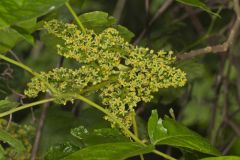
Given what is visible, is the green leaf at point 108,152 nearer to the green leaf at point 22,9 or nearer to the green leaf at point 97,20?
the green leaf at point 22,9

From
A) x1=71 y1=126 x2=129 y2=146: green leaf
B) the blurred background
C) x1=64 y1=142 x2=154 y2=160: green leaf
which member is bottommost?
x1=64 y1=142 x2=154 y2=160: green leaf

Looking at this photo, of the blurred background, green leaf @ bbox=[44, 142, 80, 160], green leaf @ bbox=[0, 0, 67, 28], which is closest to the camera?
green leaf @ bbox=[0, 0, 67, 28]

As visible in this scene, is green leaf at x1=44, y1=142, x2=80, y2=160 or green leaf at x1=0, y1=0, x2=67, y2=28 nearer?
green leaf at x1=0, y1=0, x2=67, y2=28

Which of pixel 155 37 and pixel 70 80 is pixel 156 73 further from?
pixel 155 37

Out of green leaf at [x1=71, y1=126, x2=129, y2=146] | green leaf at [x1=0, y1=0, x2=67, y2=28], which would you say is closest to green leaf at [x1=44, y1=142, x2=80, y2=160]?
green leaf at [x1=71, y1=126, x2=129, y2=146]

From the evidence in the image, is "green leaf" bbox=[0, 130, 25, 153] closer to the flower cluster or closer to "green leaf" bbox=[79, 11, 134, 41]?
the flower cluster

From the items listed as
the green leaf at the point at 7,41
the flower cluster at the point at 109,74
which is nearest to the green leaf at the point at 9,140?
the flower cluster at the point at 109,74
